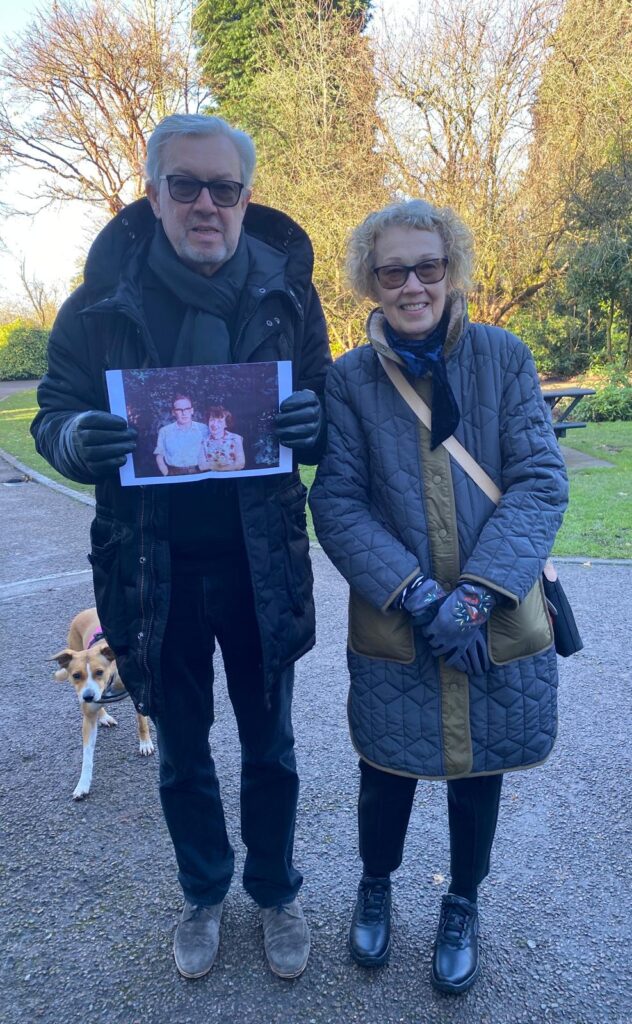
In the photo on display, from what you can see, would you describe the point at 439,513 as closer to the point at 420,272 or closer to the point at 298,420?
the point at 298,420

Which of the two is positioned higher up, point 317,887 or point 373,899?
point 373,899

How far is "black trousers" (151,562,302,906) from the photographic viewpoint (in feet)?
7.15

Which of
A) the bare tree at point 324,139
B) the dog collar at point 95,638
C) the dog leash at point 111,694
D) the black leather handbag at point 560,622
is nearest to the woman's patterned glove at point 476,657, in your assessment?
the black leather handbag at point 560,622

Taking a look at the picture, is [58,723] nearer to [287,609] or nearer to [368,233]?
[287,609]

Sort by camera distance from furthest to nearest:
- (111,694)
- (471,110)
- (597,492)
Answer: (471,110) < (597,492) < (111,694)

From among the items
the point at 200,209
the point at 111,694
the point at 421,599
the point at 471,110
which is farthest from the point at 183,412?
the point at 471,110

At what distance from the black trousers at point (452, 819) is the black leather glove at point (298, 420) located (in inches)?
41.7

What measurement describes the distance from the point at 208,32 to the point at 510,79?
10694 millimetres

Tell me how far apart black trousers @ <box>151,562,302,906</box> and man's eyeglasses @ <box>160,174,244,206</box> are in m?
1.02

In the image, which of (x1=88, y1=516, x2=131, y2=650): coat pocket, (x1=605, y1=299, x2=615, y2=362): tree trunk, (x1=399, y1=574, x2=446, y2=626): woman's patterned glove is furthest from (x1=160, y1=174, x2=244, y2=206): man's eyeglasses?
(x1=605, y1=299, x2=615, y2=362): tree trunk

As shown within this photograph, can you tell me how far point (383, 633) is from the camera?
2.13 meters

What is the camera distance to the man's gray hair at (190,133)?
6.54 ft

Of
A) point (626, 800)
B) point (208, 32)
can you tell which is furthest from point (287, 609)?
point (208, 32)

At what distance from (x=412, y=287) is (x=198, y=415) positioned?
71 cm
